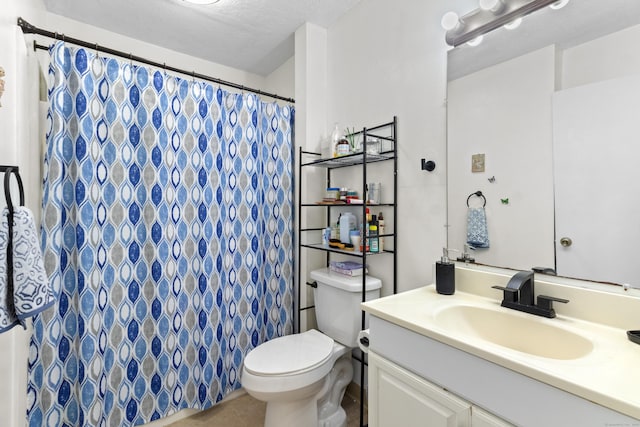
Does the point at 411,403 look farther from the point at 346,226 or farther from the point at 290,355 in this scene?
the point at 346,226

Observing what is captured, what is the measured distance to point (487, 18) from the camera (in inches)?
48.5

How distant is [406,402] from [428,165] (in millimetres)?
982

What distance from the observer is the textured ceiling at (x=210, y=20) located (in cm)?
179

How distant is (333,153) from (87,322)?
1537mm

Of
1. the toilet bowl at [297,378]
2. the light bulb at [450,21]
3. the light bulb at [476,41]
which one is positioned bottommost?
the toilet bowl at [297,378]

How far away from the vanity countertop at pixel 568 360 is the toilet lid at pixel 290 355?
0.53m

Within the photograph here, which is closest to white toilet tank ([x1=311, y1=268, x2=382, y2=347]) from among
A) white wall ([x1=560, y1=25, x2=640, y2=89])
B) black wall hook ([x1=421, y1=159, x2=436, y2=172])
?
black wall hook ([x1=421, y1=159, x2=436, y2=172])

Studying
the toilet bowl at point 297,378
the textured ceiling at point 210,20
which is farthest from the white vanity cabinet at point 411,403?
the textured ceiling at point 210,20

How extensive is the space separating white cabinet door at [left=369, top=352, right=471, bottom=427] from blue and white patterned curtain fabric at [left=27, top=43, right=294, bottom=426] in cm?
110

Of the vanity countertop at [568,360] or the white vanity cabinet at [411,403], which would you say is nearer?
the vanity countertop at [568,360]

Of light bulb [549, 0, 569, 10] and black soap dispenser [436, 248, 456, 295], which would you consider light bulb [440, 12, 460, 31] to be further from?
black soap dispenser [436, 248, 456, 295]

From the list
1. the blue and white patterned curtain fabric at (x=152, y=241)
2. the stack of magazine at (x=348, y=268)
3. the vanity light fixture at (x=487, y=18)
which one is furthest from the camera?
the stack of magazine at (x=348, y=268)

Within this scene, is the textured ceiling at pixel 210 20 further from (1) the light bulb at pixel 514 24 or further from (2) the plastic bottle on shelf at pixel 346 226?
(2) the plastic bottle on shelf at pixel 346 226

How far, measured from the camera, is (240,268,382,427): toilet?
135 cm
